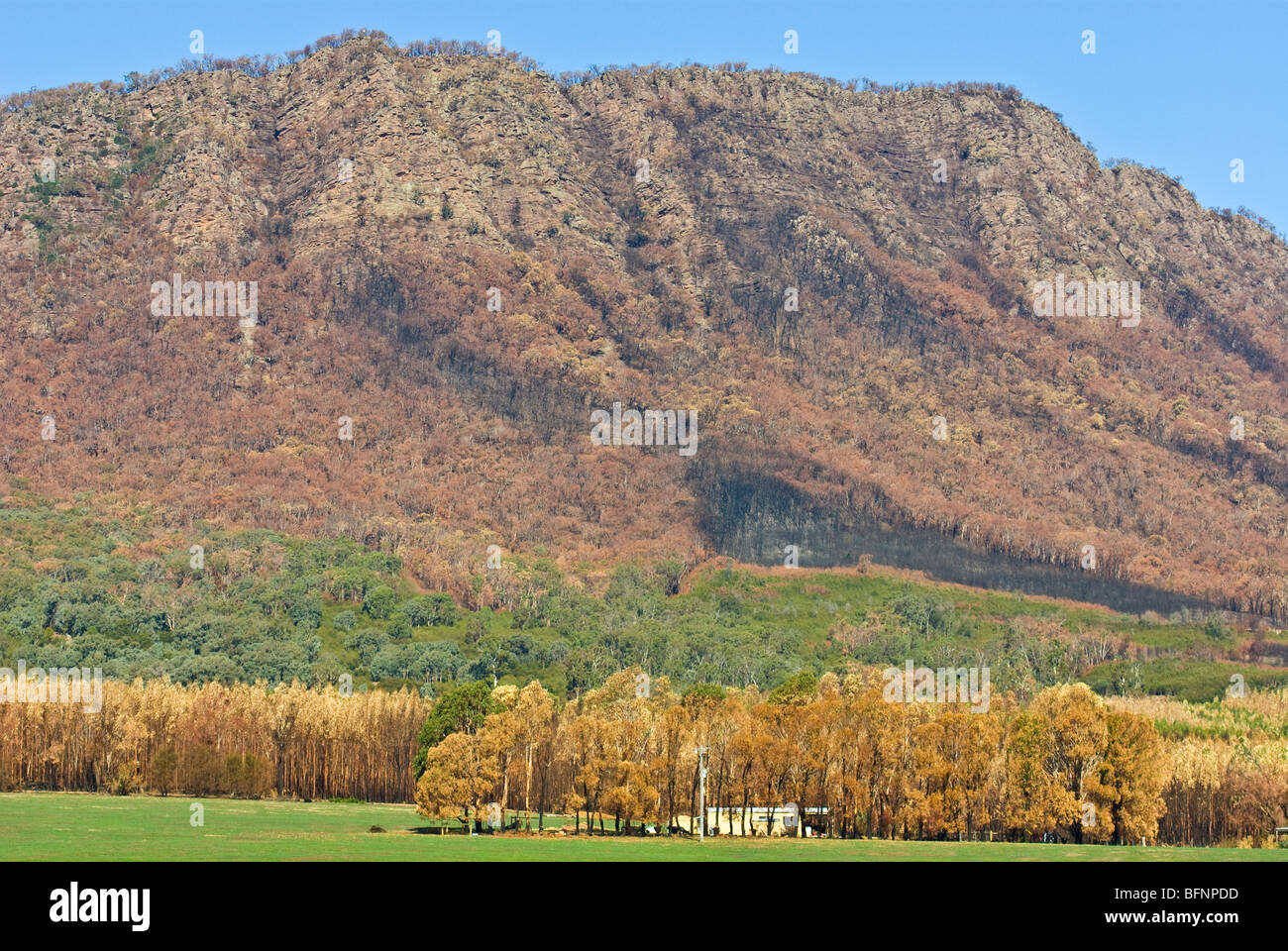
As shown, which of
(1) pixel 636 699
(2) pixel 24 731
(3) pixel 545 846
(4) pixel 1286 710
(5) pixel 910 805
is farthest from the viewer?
(4) pixel 1286 710

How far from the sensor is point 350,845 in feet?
269

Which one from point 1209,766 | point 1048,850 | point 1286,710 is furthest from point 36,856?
point 1286,710

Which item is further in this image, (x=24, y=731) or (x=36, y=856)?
(x=24, y=731)

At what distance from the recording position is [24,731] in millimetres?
141625

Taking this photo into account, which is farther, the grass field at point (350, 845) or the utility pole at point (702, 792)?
the utility pole at point (702, 792)

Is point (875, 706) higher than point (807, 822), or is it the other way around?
point (875, 706)

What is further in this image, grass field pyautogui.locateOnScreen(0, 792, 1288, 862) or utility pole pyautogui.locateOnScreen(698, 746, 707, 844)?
utility pole pyautogui.locateOnScreen(698, 746, 707, 844)

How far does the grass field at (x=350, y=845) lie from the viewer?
7381 cm

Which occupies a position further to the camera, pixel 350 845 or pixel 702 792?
pixel 702 792

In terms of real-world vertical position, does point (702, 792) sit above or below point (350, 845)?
above

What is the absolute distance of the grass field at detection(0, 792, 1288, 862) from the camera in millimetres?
73812
